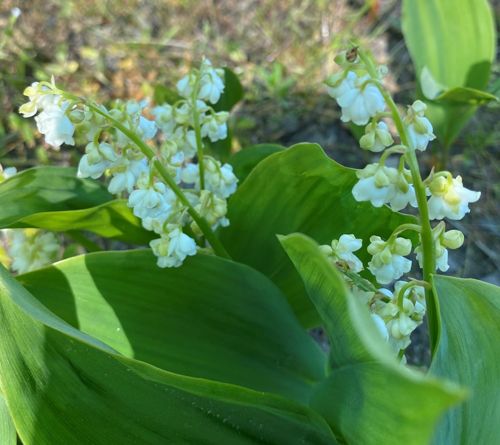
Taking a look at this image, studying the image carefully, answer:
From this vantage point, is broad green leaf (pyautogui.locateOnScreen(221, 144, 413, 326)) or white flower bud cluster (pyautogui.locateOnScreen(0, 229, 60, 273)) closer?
broad green leaf (pyautogui.locateOnScreen(221, 144, 413, 326))

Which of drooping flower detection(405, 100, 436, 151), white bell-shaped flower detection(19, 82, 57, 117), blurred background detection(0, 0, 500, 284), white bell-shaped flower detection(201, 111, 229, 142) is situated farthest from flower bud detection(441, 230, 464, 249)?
blurred background detection(0, 0, 500, 284)

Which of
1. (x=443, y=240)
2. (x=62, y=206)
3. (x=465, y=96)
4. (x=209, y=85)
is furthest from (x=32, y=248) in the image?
(x=465, y=96)

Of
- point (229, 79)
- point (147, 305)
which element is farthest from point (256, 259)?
point (229, 79)

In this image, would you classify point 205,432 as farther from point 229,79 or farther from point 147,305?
point 229,79

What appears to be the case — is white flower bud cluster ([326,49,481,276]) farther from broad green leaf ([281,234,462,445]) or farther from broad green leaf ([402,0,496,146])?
broad green leaf ([402,0,496,146])

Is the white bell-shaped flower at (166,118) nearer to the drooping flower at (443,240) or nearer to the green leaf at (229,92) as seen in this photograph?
the green leaf at (229,92)

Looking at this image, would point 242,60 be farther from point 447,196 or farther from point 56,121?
point 447,196
